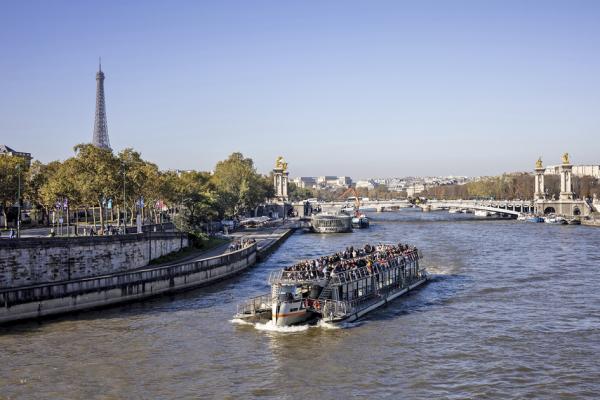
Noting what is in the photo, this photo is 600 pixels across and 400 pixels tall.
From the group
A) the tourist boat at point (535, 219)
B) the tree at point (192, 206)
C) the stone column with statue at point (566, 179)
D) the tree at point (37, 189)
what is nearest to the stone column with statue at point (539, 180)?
the stone column with statue at point (566, 179)

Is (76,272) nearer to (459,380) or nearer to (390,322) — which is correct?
(390,322)

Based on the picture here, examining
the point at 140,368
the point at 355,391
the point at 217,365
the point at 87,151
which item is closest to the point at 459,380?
the point at 355,391

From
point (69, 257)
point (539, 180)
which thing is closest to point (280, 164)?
point (539, 180)

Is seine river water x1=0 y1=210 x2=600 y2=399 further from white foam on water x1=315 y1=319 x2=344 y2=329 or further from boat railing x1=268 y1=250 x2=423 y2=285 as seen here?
boat railing x1=268 y1=250 x2=423 y2=285

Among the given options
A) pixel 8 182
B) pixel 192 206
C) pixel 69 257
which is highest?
pixel 8 182

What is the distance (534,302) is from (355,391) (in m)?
20.1

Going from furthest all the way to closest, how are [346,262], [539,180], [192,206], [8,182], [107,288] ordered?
[539,180] < [192,206] < [8,182] < [346,262] < [107,288]

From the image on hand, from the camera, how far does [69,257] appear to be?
43125mm

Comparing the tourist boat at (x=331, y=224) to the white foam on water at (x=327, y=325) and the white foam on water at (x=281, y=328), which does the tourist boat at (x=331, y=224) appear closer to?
the white foam on water at (x=327, y=325)

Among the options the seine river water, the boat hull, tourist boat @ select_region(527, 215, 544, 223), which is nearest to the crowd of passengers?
the boat hull

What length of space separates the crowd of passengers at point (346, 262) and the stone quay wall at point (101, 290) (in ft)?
33.7

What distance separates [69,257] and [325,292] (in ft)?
55.0

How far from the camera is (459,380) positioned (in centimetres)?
2698

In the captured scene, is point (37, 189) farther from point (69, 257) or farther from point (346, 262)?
point (346, 262)
